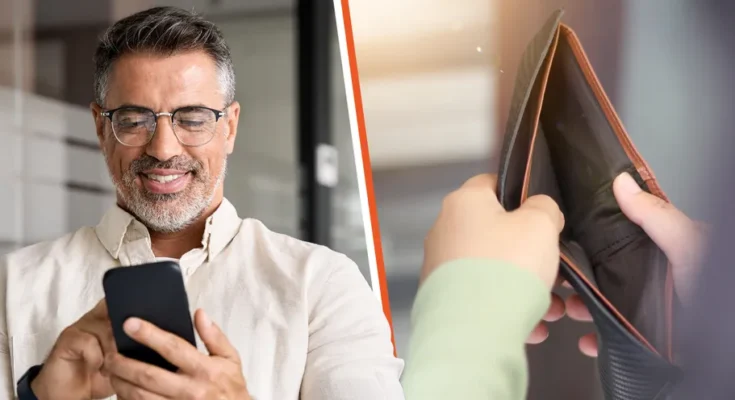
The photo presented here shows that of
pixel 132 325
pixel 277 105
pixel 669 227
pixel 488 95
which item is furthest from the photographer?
pixel 277 105

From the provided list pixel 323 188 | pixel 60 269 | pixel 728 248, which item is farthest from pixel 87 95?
pixel 728 248

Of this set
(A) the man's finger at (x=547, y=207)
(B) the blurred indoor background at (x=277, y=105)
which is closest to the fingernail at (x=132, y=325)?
(A) the man's finger at (x=547, y=207)

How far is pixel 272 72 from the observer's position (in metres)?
2.31

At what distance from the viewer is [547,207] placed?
3.17ft

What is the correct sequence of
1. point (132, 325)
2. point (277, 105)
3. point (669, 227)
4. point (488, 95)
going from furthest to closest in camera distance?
point (277, 105)
point (488, 95)
point (669, 227)
point (132, 325)

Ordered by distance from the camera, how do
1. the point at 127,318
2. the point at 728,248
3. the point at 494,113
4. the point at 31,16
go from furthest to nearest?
the point at 31,16 < the point at 494,113 < the point at 728,248 < the point at 127,318

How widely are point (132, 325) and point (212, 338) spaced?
0.26ft

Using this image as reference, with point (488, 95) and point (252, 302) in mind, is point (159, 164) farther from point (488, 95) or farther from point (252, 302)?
point (488, 95)

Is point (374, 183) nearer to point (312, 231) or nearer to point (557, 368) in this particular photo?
point (557, 368)

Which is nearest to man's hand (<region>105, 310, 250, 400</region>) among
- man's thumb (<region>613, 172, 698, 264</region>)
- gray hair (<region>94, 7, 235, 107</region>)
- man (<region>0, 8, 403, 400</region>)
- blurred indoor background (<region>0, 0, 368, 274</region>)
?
man (<region>0, 8, 403, 400</region>)

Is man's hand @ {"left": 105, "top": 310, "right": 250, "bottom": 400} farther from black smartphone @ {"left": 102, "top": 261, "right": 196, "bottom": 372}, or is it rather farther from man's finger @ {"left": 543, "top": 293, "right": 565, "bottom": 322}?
man's finger @ {"left": 543, "top": 293, "right": 565, "bottom": 322}

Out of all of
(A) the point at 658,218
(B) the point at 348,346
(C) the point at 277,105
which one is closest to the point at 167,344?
(B) the point at 348,346

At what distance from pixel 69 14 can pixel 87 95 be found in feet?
0.77

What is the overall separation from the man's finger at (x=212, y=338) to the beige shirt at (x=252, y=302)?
0.15 meters
